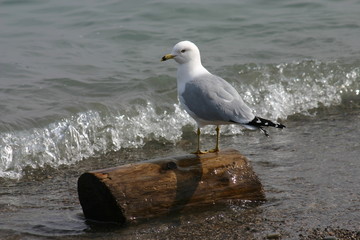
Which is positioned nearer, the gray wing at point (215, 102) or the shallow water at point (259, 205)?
the shallow water at point (259, 205)

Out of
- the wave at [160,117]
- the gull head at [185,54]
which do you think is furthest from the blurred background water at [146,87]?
the gull head at [185,54]

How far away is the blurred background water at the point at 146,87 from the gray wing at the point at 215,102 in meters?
0.67

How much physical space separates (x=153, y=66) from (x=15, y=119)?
2655 millimetres

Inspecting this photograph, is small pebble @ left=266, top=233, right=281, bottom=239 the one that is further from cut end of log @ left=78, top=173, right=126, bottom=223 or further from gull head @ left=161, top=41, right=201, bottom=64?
gull head @ left=161, top=41, right=201, bottom=64

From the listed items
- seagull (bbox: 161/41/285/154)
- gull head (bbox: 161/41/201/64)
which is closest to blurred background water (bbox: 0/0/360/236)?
seagull (bbox: 161/41/285/154)

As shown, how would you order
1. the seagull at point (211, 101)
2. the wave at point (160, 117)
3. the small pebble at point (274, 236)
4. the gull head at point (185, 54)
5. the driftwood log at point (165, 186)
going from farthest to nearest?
1. the wave at point (160, 117)
2. the gull head at point (185, 54)
3. the seagull at point (211, 101)
4. the driftwood log at point (165, 186)
5. the small pebble at point (274, 236)

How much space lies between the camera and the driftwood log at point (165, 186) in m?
4.49

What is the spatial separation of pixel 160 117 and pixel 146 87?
2.87ft

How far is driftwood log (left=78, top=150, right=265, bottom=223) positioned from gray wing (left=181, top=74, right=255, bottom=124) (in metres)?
0.27

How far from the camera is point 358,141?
263 inches

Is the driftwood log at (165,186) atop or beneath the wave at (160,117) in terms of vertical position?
atop

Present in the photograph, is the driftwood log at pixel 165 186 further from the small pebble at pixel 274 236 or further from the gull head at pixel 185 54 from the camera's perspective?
the gull head at pixel 185 54

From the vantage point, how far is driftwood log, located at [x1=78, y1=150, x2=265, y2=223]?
14.7 ft

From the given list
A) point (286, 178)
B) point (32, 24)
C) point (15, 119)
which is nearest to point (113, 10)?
point (32, 24)
